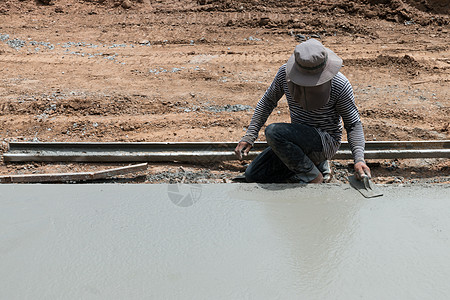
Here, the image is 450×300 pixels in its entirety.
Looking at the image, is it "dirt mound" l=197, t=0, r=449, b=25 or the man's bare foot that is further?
"dirt mound" l=197, t=0, r=449, b=25

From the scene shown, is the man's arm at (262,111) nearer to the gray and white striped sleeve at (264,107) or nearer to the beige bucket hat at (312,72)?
the gray and white striped sleeve at (264,107)

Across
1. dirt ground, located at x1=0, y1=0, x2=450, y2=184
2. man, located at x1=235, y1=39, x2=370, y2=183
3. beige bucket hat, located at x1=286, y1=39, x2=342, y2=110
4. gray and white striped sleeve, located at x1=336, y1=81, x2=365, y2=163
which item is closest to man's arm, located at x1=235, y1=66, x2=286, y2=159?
man, located at x1=235, y1=39, x2=370, y2=183

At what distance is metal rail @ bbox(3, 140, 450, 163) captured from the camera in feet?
13.5

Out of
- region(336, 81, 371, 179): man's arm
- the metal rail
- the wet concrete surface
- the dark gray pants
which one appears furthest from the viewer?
the metal rail

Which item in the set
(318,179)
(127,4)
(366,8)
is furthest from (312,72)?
(127,4)

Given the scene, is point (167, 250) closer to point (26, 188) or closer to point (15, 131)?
point (26, 188)

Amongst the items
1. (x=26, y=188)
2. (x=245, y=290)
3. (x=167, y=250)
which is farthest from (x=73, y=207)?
(x=245, y=290)

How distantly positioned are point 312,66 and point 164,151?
192cm

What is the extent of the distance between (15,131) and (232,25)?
5.42m

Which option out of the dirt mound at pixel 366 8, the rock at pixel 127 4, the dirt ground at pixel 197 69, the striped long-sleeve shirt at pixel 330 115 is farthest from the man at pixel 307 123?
the rock at pixel 127 4

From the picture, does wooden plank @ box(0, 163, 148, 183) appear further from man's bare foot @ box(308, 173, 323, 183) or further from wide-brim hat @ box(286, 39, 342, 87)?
wide-brim hat @ box(286, 39, 342, 87)

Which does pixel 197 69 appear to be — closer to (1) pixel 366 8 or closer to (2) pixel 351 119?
(2) pixel 351 119

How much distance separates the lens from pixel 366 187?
2900mm

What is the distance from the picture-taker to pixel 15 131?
5.05 m
